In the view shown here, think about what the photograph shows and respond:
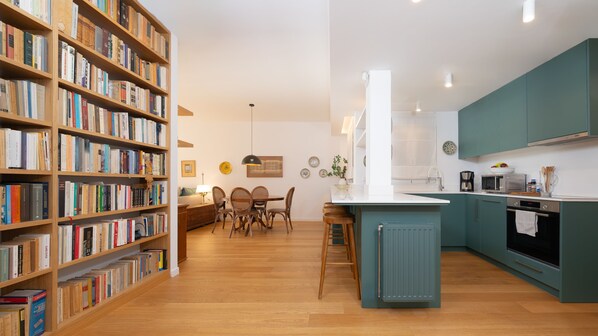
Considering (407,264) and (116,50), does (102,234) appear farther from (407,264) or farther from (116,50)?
(407,264)

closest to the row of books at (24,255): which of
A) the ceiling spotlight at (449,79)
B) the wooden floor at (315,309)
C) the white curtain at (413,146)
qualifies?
the wooden floor at (315,309)

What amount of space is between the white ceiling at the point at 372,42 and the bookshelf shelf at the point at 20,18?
3.63 feet

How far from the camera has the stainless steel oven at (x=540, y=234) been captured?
8.24 ft

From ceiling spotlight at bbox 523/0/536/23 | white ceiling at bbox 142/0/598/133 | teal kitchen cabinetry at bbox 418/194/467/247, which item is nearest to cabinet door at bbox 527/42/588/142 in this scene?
white ceiling at bbox 142/0/598/133

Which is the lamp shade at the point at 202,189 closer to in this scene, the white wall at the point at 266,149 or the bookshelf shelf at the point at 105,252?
the white wall at the point at 266,149

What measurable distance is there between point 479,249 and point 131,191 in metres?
4.17

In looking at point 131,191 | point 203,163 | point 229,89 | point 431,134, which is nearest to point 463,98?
point 431,134

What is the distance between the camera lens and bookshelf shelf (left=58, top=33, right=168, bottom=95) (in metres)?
1.97

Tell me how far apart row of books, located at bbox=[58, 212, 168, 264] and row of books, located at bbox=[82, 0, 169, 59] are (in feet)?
5.41

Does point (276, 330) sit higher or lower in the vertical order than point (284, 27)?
lower

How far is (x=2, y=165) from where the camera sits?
5.04 ft

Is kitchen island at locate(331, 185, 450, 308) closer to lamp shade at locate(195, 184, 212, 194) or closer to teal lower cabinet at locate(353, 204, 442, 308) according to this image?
teal lower cabinet at locate(353, 204, 442, 308)

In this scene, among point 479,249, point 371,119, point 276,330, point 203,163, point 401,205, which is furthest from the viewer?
point 203,163

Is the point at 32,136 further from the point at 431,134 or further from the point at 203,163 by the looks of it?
the point at 203,163
